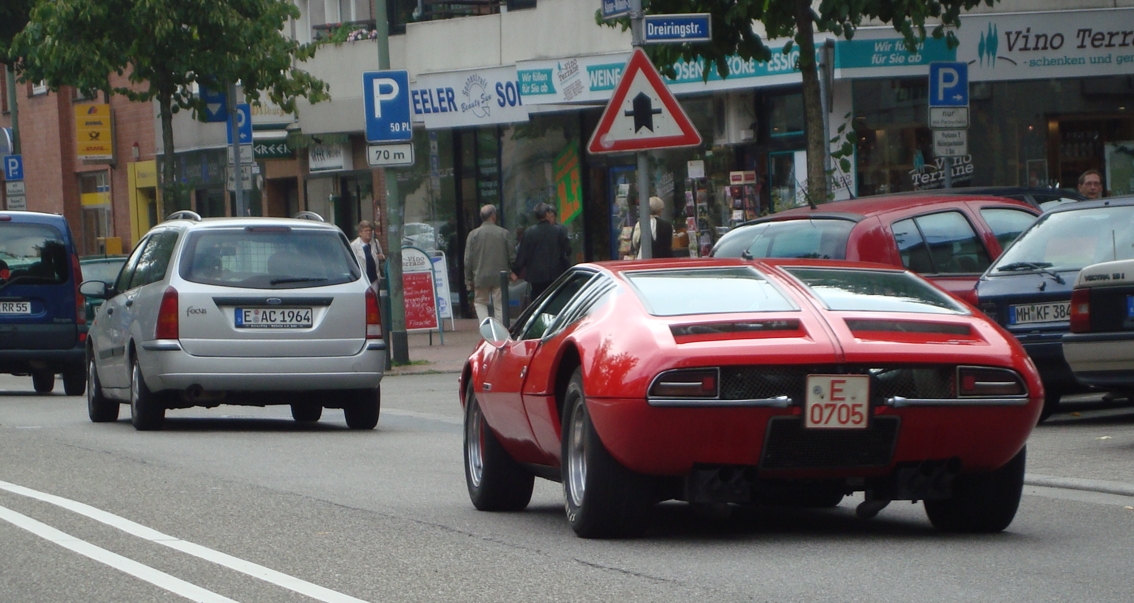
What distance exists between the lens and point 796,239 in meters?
13.3

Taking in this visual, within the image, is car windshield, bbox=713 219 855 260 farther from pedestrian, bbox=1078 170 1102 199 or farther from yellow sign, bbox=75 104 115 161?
yellow sign, bbox=75 104 115 161

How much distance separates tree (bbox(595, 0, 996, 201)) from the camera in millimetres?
17188

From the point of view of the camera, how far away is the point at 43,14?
93.3ft

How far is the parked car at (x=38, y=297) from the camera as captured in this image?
768 inches

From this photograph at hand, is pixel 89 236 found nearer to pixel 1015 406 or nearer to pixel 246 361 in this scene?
pixel 246 361

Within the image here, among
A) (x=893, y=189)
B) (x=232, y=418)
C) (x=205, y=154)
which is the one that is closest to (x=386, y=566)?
(x=232, y=418)

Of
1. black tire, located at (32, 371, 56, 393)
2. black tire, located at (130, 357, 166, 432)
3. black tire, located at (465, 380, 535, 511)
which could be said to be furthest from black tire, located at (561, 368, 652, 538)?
black tire, located at (32, 371, 56, 393)

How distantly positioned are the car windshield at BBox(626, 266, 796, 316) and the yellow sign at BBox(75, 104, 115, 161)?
36.1 meters

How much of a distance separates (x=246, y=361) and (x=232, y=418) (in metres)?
2.74

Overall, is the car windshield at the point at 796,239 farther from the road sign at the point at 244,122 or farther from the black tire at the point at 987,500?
the road sign at the point at 244,122

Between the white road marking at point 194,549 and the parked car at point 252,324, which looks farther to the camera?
the parked car at point 252,324

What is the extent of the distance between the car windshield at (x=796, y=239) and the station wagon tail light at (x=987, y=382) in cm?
528

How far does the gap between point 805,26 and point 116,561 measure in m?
11.4

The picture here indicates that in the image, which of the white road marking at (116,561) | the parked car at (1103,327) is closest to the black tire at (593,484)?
the white road marking at (116,561)
